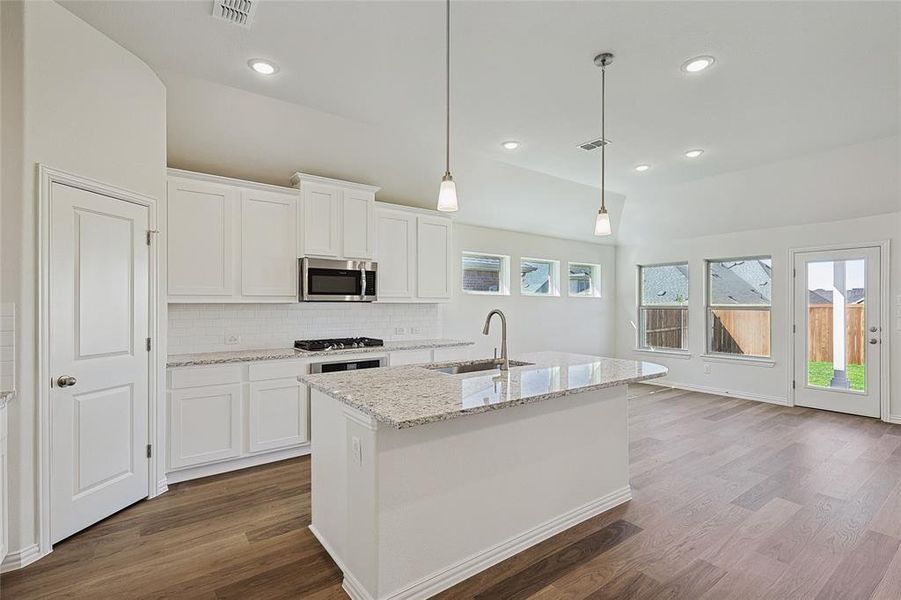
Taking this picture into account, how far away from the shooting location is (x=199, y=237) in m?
3.72

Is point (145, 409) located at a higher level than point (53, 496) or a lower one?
higher

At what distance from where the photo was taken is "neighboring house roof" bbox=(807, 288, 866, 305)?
529 cm

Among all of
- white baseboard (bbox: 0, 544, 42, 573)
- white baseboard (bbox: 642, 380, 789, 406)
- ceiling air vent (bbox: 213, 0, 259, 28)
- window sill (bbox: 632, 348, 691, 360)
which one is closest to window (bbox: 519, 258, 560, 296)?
window sill (bbox: 632, 348, 691, 360)

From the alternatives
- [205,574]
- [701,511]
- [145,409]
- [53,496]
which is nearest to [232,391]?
[145,409]

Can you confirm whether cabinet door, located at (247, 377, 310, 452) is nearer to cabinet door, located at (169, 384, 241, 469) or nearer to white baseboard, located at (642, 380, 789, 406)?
cabinet door, located at (169, 384, 241, 469)

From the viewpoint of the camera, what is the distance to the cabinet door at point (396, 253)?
484 centimetres

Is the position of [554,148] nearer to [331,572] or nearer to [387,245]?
[387,245]

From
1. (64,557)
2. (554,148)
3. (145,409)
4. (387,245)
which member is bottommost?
(64,557)

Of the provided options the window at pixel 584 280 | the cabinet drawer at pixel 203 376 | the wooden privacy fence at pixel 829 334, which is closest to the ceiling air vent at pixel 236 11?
the cabinet drawer at pixel 203 376

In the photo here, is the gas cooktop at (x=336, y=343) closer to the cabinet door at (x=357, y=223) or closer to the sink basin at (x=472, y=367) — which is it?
the cabinet door at (x=357, y=223)

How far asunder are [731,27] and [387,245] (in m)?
3.39

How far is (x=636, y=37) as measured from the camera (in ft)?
8.78

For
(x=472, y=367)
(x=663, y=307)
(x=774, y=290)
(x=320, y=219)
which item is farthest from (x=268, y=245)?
(x=774, y=290)

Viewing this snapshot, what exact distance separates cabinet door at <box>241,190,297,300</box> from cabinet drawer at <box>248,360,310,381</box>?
67 cm
